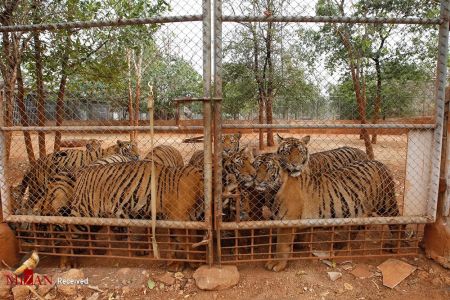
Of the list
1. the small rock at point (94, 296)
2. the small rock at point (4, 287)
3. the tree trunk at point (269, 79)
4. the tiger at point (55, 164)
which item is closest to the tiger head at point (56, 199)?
the tiger at point (55, 164)

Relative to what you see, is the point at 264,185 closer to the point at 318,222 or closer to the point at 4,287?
the point at 318,222

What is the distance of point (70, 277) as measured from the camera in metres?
3.71

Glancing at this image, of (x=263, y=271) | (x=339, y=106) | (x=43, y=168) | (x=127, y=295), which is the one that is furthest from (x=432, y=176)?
(x=43, y=168)

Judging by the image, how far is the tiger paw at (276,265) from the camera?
12.7 ft

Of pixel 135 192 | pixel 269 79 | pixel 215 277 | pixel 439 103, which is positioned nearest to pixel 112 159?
pixel 135 192

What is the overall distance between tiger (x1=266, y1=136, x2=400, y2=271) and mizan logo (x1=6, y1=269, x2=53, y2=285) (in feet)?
8.46

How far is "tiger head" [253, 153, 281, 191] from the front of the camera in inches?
171

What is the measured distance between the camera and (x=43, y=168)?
6012 mm

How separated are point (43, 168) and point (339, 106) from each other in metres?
5.80

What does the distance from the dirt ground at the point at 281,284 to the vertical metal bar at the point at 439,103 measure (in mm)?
743

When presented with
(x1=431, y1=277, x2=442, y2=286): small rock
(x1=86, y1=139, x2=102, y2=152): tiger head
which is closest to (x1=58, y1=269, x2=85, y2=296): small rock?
(x1=86, y1=139, x2=102, y2=152): tiger head

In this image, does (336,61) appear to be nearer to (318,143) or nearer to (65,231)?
(318,143)

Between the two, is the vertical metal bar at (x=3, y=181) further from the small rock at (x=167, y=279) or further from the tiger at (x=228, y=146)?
the tiger at (x=228, y=146)

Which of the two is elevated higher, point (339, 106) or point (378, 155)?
point (339, 106)
